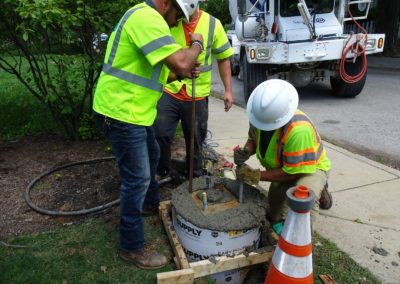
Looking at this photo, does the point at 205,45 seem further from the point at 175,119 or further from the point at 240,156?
the point at 240,156

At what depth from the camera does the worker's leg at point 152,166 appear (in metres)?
2.67

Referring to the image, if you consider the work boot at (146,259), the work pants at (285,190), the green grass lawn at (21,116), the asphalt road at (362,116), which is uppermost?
the work pants at (285,190)

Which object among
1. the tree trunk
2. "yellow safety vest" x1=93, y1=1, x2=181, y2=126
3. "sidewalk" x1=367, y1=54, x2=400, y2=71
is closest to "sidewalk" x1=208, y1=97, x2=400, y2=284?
"yellow safety vest" x1=93, y1=1, x2=181, y2=126

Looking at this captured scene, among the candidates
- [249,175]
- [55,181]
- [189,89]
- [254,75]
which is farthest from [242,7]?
[249,175]

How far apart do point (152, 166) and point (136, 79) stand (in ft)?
2.89

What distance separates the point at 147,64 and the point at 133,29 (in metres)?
0.22

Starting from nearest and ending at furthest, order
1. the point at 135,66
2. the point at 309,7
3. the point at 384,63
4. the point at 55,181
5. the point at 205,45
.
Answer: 1. the point at 135,66
2. the point at 205,45
3. the point at 55,181
4. the point at 309,7
5. the point at 384,63

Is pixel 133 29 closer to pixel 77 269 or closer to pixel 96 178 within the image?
pixel 77 269

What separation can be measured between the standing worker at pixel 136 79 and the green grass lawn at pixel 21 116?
353cm

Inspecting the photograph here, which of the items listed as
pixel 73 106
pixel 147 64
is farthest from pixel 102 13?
pixel 147 64

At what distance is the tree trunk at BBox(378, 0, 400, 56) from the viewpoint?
44.2ft

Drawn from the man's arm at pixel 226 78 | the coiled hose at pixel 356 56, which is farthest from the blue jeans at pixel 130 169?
the coiled hose at pixel 356 56

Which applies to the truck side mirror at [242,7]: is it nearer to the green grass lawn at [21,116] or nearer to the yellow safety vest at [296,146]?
the green grass lawn at [21,116]

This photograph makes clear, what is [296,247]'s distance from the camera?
1859mm
